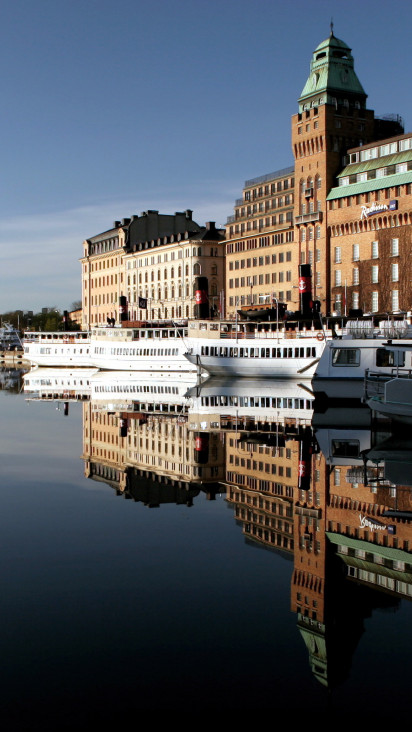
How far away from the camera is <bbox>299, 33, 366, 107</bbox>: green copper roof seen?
351ft

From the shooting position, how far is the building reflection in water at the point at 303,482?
14.6 metres

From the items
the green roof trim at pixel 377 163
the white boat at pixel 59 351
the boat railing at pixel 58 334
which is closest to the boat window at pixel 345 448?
the green roof trim at pixel 377 163

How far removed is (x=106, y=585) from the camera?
15.1 m

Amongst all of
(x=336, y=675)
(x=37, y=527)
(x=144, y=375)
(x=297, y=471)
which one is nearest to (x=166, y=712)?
(x=336, y=675)

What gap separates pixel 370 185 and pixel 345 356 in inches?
1736

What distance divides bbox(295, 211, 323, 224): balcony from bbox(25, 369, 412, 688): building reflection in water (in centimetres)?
5538

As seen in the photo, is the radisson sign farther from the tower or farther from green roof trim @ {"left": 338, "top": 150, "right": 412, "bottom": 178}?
the tower

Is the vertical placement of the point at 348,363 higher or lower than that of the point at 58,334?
lower

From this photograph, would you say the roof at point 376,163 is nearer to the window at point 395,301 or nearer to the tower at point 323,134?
the tower at point 323,134

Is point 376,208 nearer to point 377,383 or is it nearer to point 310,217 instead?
point 310,217

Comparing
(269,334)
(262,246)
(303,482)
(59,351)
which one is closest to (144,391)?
(269,334)

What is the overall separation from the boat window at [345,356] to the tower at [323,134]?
44.2 meters

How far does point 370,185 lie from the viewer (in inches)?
3893

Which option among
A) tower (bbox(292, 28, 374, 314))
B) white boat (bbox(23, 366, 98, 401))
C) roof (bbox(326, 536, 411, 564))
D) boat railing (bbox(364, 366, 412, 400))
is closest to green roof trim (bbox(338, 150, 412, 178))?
tower (bbox(292, 28, 374, 314))
